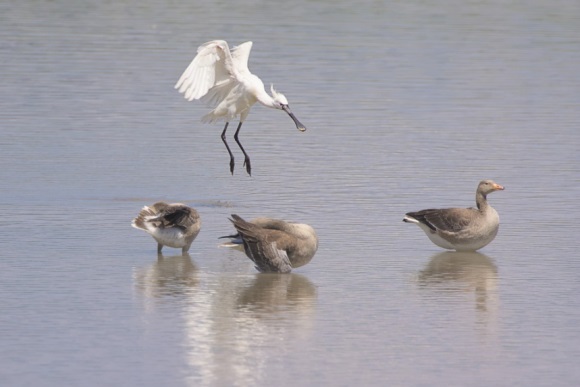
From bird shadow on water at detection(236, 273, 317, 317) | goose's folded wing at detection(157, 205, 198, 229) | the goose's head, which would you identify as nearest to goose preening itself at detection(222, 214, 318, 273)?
bird shadow on water at detection(236, 273, 317, 317)

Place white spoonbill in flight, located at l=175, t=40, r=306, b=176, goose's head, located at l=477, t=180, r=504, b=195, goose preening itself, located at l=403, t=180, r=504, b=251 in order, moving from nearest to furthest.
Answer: goose preening itself, located at l=403, t=180, r=504, b=251, goose's head, located at l=477, t=180, r=504, b=195, white spoonbill in flight, located at l=175, t=40, r=306, b=176

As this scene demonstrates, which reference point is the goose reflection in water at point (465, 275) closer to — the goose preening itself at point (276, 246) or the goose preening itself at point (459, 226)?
the goose preening itself at point (459, 226)

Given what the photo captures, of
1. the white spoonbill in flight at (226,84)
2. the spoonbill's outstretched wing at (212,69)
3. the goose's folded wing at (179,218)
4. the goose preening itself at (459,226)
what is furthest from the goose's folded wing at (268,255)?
the spoonbill's outstretched wing at (212,69)

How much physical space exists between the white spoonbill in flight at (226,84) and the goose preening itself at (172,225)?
115 inches

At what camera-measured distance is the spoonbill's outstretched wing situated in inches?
588

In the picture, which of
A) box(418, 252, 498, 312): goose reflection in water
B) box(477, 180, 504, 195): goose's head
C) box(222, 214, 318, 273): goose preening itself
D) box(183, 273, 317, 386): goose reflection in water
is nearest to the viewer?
box(183, 273, 317, 386): goose reflection in water

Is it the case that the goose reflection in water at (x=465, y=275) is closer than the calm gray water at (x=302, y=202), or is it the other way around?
the calm gray water at (x=302, y=202)

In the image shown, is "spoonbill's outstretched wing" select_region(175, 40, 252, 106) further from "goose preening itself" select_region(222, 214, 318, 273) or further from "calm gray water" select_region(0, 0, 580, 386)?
"goose preening itself" select_region(222, 214, 318, 273)

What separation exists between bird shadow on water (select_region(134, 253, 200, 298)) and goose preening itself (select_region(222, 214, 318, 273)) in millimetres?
495

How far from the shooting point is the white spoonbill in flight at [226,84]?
49.0ft

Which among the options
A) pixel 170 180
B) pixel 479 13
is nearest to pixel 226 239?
pixel 170 180

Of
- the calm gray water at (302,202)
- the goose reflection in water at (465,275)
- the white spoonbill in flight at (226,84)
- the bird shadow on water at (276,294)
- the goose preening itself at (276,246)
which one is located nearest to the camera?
the calm gray water at (302,202)

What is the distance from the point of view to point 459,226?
39.5 ft

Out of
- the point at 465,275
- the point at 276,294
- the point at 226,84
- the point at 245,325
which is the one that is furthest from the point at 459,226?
the point at 226,84
